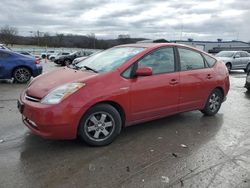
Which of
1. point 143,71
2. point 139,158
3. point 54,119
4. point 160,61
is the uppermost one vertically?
point 160,61

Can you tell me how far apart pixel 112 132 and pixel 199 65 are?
2546 millimetres

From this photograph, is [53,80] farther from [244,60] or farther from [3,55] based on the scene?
[244,60]

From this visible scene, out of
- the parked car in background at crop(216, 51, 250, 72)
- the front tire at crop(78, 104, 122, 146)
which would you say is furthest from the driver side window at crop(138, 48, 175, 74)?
the parked car in background at crop(216, 51, 250, 72)

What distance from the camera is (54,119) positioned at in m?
4.06

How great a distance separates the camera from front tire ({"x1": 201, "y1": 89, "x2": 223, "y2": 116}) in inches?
251

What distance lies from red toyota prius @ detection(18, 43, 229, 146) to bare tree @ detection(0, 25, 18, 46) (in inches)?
2791

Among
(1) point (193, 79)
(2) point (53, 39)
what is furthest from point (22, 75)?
(2) point (53, 39)

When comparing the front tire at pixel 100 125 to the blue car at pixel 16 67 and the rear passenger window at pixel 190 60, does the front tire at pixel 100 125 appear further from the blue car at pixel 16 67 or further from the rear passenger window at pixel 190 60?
the blue car at pixel 16 67

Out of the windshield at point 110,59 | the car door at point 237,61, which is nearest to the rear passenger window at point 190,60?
the windshield at point 110,59

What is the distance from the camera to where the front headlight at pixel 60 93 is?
4115 mm

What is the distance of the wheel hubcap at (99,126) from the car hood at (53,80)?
59 cm

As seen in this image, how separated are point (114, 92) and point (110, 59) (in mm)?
933

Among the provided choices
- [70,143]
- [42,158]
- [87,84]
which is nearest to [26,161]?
[42,158]

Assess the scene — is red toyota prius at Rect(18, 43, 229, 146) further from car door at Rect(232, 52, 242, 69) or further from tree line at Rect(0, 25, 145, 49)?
tree line at Rect(0, 25, 145, 49)
